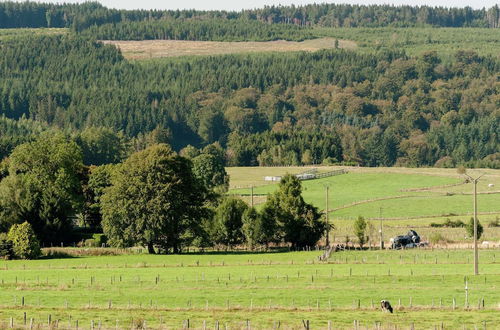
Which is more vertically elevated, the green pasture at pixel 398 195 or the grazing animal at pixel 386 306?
the grazing animal at pixel 386 306

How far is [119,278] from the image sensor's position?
8588 centimetres

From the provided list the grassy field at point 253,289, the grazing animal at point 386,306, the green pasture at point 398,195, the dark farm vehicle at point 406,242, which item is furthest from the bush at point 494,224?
the grazing animal at point 386,306

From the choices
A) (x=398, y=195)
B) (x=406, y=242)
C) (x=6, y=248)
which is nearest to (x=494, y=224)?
(x=406, y=242)

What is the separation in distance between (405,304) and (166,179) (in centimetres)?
5049

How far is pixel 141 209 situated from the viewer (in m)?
114

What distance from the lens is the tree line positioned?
114 m

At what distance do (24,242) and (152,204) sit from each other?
12.9 meters

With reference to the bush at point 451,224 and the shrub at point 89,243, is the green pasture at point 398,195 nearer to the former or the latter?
the bush at point 451,224

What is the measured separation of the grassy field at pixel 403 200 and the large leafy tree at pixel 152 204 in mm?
17981

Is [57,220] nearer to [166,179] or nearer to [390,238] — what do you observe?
[166,179]

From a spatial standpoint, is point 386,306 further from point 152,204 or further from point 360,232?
point 360,232

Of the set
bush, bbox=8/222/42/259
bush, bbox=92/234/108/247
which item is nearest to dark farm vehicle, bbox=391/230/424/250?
bush, bbox=92/234/108/247

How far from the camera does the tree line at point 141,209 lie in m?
114

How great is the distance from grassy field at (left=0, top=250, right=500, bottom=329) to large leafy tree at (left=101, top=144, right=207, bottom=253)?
6.70 m
